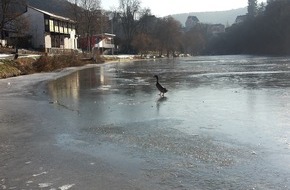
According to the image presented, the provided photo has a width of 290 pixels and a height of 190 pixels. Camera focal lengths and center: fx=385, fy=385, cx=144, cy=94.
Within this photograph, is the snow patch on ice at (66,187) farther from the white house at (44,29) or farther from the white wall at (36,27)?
the white wall at (36,27)

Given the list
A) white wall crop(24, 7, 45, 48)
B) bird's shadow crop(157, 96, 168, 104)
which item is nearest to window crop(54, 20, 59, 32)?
white wall crop(24, 7, 45, 48)

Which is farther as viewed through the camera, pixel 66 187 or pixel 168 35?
pixel 168 35

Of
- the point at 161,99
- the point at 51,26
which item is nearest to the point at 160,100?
the point at 161,99

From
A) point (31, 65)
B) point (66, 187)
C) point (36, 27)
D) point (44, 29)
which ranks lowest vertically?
point (66, 187)

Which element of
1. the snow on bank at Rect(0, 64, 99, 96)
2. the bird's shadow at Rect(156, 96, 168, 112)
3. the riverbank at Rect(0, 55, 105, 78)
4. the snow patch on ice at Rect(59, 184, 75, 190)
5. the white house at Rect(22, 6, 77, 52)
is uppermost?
the white house at Rect(22, 6, 77, 52)

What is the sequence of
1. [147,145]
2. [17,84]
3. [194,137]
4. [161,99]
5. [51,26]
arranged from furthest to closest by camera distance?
[51,26] → [17,84] → [161,99] → [194,137] → [147,145]

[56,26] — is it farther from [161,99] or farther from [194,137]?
[194,137]

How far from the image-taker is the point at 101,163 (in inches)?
246

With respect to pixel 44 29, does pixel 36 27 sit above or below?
above

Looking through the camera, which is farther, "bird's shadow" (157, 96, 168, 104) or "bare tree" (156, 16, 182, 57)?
"bare tree" (156, 16, 182, 57)

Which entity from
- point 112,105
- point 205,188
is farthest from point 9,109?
point 205,188

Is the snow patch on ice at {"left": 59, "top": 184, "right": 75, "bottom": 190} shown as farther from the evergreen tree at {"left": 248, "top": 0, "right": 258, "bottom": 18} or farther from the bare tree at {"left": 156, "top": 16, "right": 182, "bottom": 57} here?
the evergreen tree at {"left": 248, "top": 0, "right": 258, "bottom": 18}

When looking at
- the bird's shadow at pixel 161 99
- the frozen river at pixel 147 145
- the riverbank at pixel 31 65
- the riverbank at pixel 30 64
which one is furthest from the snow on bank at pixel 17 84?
the bird's shadow at pixel 161 99

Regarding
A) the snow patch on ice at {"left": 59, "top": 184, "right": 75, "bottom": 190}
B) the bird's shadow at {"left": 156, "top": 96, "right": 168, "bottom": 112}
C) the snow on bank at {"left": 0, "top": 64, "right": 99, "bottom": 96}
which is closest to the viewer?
the snow patch on ice at {"left": 59, "top": 184, "right": 75, "bottom": 190}
